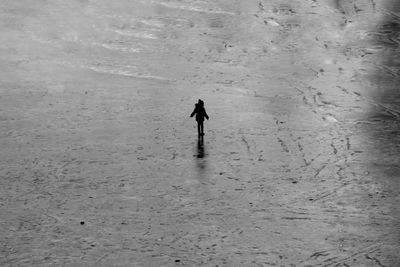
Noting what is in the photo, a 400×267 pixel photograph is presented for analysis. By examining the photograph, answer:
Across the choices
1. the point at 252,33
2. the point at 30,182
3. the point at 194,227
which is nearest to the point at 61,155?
the point at 30,182

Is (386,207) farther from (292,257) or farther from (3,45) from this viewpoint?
(3,45)

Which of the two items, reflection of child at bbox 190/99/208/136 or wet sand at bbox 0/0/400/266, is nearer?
wet sand at bbox 0/0/400/266

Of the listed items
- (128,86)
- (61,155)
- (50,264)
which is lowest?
(50,264)

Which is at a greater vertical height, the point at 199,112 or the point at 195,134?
the point at 199,112

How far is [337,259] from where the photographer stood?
15.0 meters

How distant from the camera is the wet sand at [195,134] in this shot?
16.0 m

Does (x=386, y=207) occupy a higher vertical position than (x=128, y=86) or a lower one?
lower

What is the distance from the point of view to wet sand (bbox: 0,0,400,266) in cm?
1602

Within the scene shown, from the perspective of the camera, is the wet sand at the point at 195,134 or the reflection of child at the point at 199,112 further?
the reflection of child at the point at 199,112

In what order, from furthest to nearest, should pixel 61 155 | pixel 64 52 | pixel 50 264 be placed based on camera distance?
pixel 64 52
pixel 61 155
pixel 50 264

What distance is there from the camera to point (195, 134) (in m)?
22.8

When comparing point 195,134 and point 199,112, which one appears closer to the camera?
point 199,112

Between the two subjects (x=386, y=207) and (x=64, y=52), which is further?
(x=64, y=52)

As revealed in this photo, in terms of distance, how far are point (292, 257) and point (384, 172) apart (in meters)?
5.35
